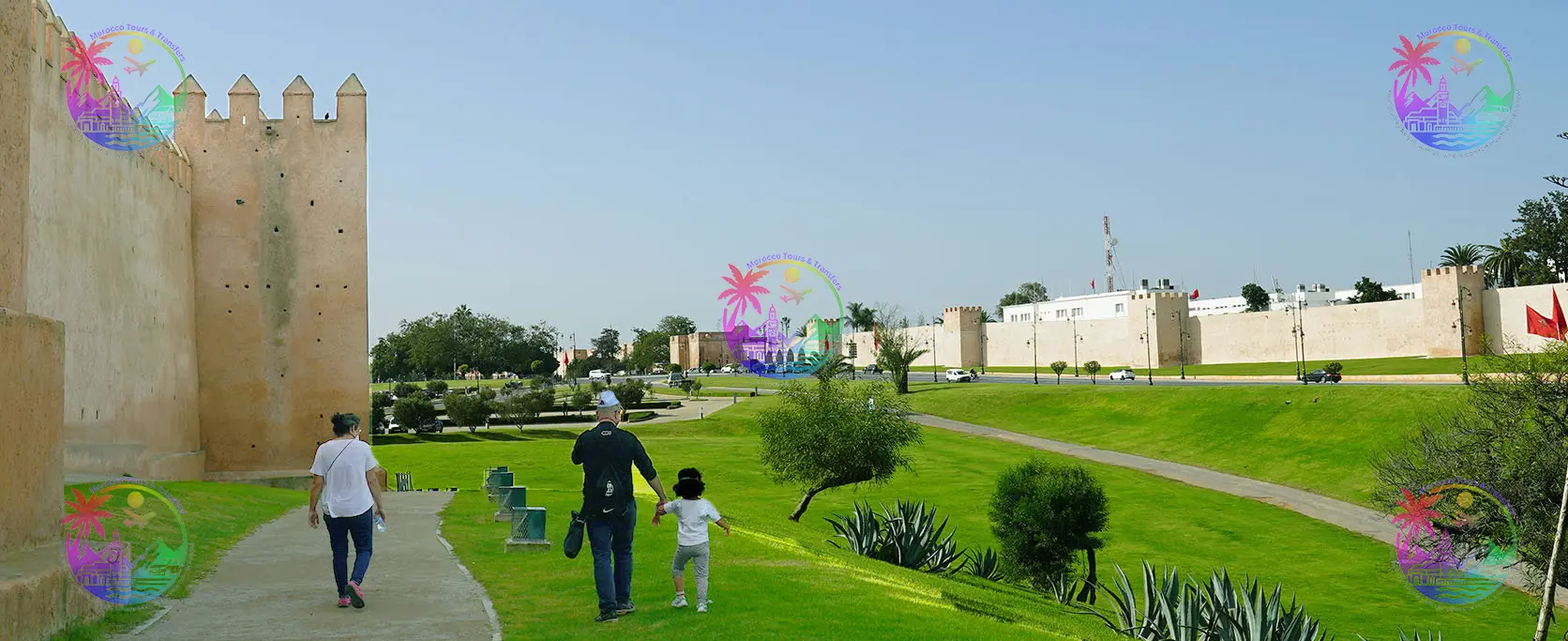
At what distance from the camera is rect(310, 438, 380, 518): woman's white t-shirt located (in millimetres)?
9930

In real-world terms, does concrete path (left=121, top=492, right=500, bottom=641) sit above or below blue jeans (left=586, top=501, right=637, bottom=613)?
below

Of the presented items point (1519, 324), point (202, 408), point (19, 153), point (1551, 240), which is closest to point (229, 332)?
point (202, 408)

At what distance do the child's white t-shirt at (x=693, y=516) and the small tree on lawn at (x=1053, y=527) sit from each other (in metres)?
16.1

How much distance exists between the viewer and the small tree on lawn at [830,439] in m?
30.4

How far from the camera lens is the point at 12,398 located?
824 centimetres

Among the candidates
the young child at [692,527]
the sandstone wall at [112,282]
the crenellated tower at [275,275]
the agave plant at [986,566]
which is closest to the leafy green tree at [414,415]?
the crenellated tower at [275,275]

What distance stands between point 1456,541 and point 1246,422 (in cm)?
2766

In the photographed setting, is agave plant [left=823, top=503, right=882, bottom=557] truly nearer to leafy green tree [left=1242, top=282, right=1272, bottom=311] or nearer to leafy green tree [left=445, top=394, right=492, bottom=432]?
leafy green tree [left=445, top=394, right=492, bottom=432]

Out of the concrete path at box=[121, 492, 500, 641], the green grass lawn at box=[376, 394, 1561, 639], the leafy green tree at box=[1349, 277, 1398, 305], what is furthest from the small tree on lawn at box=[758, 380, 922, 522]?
the leafy green tree at box=[1349, 277, 1398, 305]

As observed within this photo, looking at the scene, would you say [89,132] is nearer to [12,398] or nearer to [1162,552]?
[12,398]

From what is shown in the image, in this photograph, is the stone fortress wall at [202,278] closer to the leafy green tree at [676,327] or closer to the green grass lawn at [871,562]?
the green grass lawn at [871,562]

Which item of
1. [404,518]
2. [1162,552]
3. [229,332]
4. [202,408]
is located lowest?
[1162,552]

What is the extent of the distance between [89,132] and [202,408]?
9.01m

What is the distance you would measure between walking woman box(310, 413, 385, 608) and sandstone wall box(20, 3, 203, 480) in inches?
343
